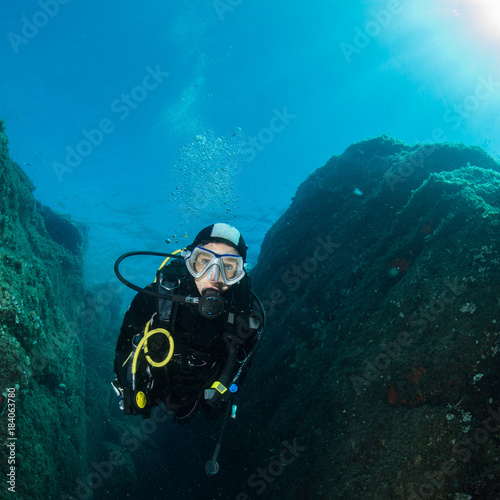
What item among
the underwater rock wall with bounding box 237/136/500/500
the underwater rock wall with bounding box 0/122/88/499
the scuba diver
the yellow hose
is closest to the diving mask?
the scuba diver

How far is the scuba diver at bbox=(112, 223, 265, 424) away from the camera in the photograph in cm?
317

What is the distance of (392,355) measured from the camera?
160 inches

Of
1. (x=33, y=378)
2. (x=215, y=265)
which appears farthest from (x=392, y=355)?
(x=33, y=378)

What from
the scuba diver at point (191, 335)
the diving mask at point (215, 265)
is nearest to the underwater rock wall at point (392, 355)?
the scuba diver at point (191, 335)

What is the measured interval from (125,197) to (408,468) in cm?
3454

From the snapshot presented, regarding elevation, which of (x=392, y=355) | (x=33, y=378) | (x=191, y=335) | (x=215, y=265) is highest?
(x=215, y=265)

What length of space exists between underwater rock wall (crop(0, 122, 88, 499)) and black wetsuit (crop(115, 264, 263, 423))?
87.0 inches

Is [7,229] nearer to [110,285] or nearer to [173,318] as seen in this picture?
[173,318]

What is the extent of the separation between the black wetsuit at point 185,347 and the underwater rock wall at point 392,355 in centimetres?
194

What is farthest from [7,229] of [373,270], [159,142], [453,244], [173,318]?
[159,142]

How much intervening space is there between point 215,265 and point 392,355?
2.97 m

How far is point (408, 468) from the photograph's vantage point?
313 centimetres

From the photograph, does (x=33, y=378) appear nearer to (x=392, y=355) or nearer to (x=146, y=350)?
(x=146, y=350)

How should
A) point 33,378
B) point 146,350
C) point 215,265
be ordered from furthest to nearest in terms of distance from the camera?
point 33,378 < point 215,265 < point 146,350
